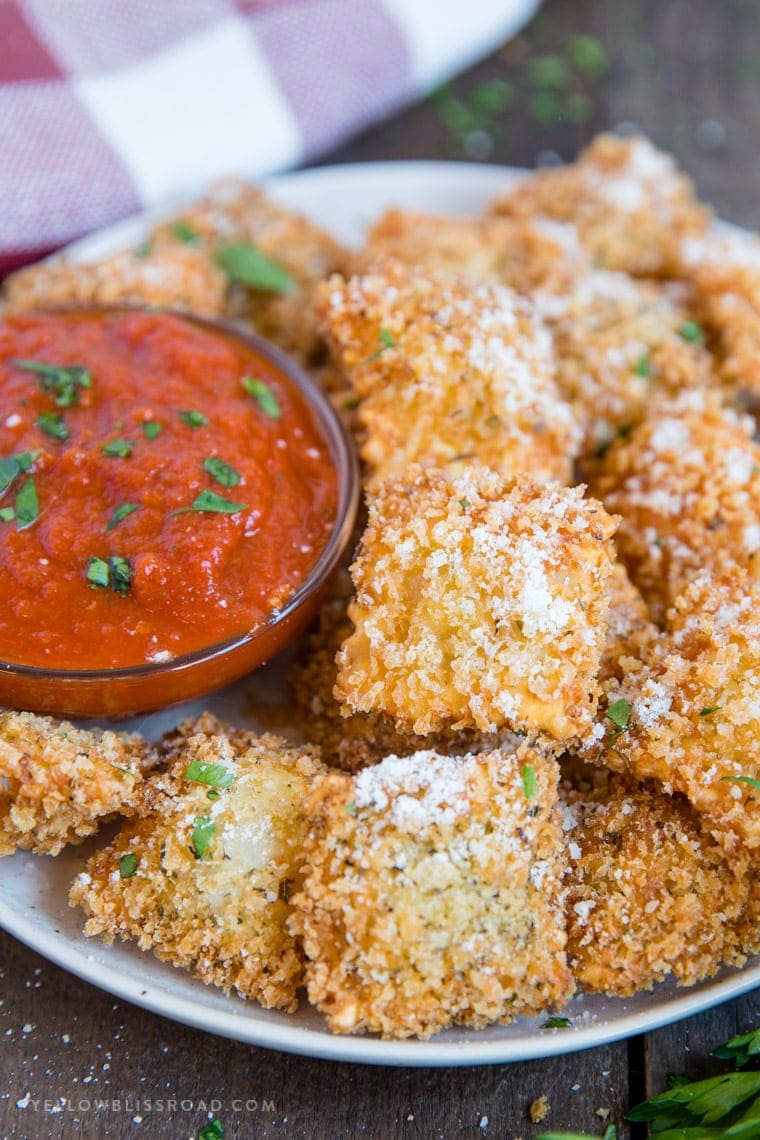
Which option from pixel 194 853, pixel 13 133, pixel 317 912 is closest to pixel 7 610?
pixel 194 853

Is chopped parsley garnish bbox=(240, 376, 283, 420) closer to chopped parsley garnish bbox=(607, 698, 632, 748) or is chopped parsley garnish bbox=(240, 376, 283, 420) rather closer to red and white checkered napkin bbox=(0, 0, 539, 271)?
chopped parsley garnish bbox=(607, 698, 632, 748)

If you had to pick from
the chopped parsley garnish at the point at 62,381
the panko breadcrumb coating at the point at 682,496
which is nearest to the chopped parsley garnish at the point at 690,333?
the panko breadcrumb coating at the point at 682,496

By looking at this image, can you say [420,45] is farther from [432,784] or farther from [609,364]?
[432,784]

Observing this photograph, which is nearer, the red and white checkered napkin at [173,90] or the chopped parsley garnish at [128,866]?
the chopped parsley garnish at [128,866]

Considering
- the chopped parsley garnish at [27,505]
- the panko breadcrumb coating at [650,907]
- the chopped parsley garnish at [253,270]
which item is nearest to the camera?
the panko breadcrumb coating at [650,907]

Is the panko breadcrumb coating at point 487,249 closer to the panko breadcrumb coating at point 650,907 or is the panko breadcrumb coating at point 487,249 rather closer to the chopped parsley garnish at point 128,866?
the panko breadcrumb coating at point 650,907

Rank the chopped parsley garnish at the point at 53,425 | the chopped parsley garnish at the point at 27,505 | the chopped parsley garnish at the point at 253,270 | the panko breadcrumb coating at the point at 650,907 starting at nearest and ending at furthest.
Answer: the panko breadcrumb coating at the point at 650,907 → the chopped parsley garnish at the point at 27,505 → the chopped parsley garnish at the point at 53,425 → the chopped parsley garnish at the point at 253,270

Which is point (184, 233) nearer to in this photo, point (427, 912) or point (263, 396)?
point (263, 396)
